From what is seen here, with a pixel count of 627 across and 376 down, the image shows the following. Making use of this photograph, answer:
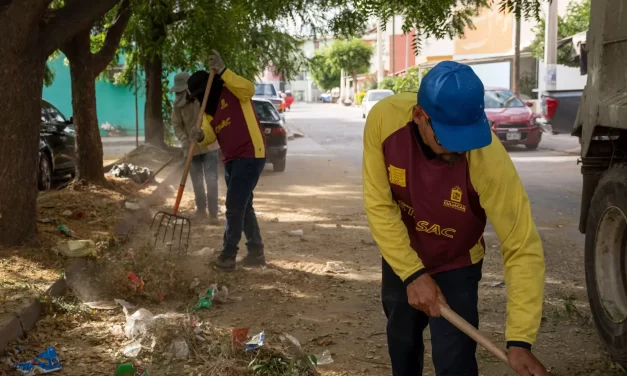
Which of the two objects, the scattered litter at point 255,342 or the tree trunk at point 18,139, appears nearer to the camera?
the scattered litter at point 255,342

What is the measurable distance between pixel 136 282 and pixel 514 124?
15524mm

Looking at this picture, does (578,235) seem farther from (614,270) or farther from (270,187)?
(270,187)

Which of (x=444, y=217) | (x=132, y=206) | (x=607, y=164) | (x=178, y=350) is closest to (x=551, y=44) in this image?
(x=132, y=206)

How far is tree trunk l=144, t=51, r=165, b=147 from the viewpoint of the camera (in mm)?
17172

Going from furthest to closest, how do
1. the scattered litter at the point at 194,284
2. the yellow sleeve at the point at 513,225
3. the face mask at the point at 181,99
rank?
the face mask at the point at 181,99, the scattered litter at the point at 194,284, the yellow sleeve at the point at 513,225

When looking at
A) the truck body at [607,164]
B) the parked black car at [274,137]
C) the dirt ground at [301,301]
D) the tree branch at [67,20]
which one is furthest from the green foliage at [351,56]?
the truck body at [607,164]

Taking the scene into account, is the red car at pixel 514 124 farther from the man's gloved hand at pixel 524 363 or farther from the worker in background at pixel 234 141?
the man's gloved hand at pixel 524 363

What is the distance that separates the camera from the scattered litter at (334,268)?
726 centimetres

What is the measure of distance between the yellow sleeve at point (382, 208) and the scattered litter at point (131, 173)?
10.4m

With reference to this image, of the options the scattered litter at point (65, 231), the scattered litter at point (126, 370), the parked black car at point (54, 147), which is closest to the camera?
the scattered litter at point (126, 370)

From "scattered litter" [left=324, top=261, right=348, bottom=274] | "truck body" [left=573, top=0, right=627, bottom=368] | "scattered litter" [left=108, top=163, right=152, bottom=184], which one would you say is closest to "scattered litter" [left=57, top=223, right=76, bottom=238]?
"scattered litter" [left=324, top=261, right=348, bottom=274]

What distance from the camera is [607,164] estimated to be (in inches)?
201

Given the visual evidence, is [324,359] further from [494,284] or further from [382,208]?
[494,284]

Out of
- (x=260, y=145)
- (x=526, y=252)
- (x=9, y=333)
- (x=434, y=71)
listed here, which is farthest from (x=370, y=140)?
(x=260, y=145)
